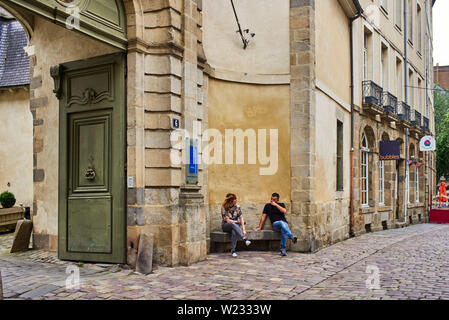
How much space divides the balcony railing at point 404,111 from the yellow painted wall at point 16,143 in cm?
1377

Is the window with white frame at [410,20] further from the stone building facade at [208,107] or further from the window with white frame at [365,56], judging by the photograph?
the stone building facade at [208,107]

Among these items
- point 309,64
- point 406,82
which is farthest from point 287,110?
point 406,82

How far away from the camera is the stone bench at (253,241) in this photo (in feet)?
32.1

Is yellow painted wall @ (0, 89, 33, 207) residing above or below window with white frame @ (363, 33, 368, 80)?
below

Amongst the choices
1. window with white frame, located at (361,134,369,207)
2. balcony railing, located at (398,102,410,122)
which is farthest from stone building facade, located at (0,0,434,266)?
balcony railing, located at (398,102,410,122)

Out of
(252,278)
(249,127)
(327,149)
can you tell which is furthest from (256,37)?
(252,278)

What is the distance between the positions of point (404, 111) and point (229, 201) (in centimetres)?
1340

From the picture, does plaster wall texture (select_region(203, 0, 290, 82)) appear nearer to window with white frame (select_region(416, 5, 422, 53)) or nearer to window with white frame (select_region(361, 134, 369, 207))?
window with white frame (select_region(361, 134, 369, 207))

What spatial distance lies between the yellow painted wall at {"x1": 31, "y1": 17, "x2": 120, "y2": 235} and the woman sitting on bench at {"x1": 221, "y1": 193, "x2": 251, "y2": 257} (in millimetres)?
3025

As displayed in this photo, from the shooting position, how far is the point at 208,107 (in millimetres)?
9930

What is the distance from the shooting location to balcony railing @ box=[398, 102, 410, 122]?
20078 millimetres

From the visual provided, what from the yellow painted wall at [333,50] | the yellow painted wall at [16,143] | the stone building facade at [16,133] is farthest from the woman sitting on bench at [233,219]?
the yellow painted wall at [16,143]

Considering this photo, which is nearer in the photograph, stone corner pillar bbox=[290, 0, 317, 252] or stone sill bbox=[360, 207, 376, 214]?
stone corner pillar bbox=[290, 0, 317, 252]
